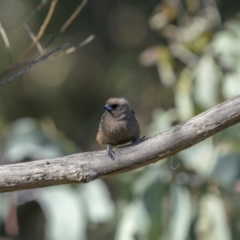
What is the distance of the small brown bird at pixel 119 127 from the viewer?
→ 4.11 meters

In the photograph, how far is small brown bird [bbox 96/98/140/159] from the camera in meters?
4.11

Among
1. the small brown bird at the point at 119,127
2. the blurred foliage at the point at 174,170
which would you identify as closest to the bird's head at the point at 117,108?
the small brown bird at the point at 119,127

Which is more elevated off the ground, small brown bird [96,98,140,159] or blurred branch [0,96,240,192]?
small brown bird [96,98,140,159]

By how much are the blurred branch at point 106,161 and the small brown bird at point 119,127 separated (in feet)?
2.38

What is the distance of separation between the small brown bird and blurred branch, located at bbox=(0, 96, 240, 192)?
726mm

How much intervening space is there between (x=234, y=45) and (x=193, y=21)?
3.99 ft

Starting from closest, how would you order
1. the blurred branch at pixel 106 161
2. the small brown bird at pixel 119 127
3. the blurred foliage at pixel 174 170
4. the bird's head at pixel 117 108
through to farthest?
the blurred branch at pixel 106 161 → the small brown bird at pixel 119 127 → the bird's head at pixel 117 108 → the blurred foliage at pixel 174 170

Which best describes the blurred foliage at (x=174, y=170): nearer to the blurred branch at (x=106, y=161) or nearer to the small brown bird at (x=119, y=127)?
the small brown bird at (x=119, y=127)

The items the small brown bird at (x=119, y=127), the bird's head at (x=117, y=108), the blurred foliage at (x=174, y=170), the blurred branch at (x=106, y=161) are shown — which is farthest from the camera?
the blurred foliage at (x=174, y=170)

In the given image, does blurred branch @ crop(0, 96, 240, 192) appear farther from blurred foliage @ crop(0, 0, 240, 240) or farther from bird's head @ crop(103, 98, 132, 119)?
blurred foliage @ crop(0, 0, 240, 240)

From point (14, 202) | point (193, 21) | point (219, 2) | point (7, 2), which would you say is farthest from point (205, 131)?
point (7, 2)

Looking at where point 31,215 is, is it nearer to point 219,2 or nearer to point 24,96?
point 24,96

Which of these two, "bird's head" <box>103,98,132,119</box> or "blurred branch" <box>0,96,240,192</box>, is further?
"bird's head" <box>103,98,132,119</box>

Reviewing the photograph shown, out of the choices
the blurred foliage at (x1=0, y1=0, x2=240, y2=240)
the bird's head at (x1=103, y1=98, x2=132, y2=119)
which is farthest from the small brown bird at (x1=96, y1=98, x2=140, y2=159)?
the blurred foliage at (x1=0, y1=0, x2=240, y2=240)
